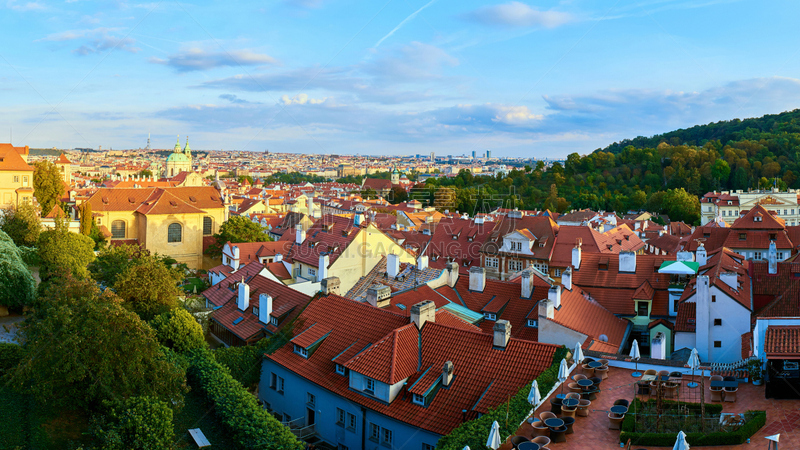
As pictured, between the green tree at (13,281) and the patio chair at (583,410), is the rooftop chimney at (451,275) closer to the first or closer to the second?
the patio chair at (583,410)

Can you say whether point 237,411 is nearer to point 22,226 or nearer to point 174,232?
point 22,226

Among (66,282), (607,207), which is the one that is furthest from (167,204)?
A: (607,207)

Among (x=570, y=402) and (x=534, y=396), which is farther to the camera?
(x=534, y=396)

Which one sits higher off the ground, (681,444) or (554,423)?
(681,444)

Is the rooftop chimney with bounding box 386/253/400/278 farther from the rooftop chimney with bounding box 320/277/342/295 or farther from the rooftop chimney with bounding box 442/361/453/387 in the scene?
the rooftop chimney with bounding box 442/361/453/387

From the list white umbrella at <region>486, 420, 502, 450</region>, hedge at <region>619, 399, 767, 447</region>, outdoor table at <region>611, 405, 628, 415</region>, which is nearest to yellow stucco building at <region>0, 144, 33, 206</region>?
white umbrella at <region>486, 420, 502, 450</region>

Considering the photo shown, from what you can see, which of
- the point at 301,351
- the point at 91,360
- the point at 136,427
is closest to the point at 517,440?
the point at 136,427
